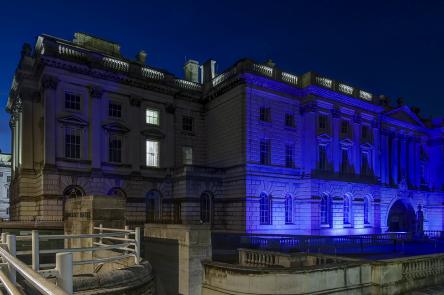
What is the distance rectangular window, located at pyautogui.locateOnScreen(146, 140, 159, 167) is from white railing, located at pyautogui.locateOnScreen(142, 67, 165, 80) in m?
5.84

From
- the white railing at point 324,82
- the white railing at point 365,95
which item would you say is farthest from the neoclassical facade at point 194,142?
the white railing at point 365,95

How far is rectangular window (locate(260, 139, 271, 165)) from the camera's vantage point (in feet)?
109

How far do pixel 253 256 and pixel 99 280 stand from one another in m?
10.8

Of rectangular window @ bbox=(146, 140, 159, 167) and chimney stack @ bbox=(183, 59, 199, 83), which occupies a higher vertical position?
chimney stack @ bbox=(183, 59, 199, 83)

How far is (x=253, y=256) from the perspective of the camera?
Result: 1655cm

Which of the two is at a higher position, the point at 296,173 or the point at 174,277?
the point at 296,173

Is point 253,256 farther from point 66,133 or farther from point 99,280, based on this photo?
point 66,133

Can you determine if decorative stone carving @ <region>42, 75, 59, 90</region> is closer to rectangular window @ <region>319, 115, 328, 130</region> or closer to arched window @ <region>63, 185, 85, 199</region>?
arched window @ <region>63, 185, 85, 199</region>

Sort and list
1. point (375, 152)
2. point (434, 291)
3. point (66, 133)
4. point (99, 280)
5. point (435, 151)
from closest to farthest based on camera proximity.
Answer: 1. point (99, 280)
2. point (434, 291)
3. point (66, 133)
4. point (375, 152)
5. point (435, 151)

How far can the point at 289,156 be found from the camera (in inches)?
1375

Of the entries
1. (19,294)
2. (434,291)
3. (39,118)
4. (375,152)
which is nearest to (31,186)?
(39,118)

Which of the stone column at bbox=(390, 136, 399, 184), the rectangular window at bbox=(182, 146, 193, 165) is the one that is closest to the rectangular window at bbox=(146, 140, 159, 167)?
the rectangular window at bbox=(182, 146, 193, 165)

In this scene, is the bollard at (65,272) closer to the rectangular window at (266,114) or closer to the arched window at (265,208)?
the arched window at (265,208)

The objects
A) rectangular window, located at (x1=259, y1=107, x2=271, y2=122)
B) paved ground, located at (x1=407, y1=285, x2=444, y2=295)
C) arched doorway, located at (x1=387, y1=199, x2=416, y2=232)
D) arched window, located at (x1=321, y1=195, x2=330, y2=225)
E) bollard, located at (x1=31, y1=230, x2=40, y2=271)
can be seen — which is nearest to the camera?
bollard, located at (x1=31, y1=230, x2=40, y2=271)
